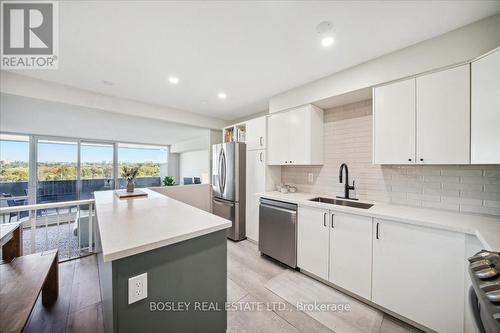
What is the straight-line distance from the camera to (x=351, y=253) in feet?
6.27

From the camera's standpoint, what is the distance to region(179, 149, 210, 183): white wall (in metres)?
7.21

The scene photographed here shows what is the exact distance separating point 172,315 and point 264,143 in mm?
2601

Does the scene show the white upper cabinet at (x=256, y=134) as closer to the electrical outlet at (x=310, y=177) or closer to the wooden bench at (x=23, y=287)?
the electrical outlet at (x=310, y=177)

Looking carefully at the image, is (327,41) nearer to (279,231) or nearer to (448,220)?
(448,220)

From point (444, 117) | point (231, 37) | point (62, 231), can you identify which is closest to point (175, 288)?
point (231, 37)

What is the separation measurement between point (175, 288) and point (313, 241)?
67.2 inches

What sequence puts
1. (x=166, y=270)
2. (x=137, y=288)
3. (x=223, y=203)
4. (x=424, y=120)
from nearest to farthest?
(x=137, y=288), (x=166, y=270), (x=424, y=120), (x=223, y=203)

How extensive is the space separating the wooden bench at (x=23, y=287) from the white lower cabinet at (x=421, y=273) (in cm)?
256

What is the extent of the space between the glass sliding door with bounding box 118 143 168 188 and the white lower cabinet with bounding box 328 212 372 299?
6.94m

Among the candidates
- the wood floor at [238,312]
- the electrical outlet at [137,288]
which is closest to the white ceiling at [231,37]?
the electrical outlet at [137,288]

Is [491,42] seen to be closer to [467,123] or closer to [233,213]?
[467,123]

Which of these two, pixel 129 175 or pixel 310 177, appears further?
pixel 310 177

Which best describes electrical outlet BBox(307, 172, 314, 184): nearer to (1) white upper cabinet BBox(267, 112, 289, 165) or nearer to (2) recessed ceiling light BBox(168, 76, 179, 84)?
(1) white upper cabinet BBox(267, 112, 289, 165)

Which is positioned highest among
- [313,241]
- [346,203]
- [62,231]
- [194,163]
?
[194,163]
